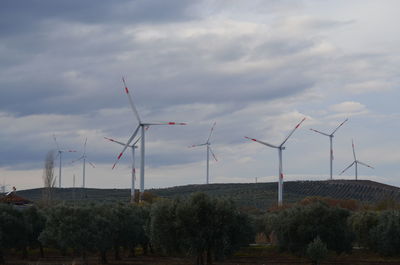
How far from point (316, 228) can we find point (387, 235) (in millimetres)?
15305

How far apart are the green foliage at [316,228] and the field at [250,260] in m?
3.46

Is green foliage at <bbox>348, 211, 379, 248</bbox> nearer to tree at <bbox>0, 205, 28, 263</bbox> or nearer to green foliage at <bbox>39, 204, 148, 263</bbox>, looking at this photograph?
green foliage at <bbox>39, 204, 148, 263</bbox>

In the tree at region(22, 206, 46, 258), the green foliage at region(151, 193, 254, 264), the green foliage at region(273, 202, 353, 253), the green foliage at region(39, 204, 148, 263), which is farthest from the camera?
the tree at region(22, 206, 46, 258)

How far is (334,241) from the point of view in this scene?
274ft

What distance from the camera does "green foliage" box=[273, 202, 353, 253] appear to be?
82.9 meters

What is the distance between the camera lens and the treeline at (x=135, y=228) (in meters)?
74.1

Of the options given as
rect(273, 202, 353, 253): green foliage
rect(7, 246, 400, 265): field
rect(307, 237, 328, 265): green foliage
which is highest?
rect(273, 202, 353, 253): green foliage

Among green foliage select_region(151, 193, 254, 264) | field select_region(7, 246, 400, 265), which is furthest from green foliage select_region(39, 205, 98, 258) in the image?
green foliage select_region(151, 193, 254, 264)

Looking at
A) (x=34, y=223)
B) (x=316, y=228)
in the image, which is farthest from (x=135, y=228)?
(x=316, y=228)

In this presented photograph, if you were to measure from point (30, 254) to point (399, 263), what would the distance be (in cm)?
5580

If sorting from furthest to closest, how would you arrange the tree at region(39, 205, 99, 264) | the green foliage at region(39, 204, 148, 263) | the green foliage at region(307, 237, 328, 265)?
→ the green foliage at region(39, 204, 148, 263) < the tree at region(39, 205, 99, 264) < the green foliage at region(307, 237, 328, 265)

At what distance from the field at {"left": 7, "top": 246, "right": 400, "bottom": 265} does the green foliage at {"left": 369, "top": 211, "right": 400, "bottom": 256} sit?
59.7 inches

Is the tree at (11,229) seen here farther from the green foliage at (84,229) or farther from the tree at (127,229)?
the tree at (127,229)

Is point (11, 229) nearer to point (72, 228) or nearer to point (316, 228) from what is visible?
point (72, 228)
